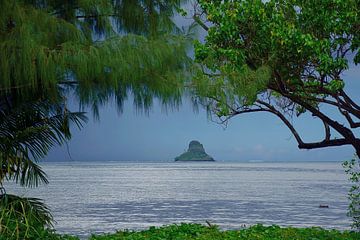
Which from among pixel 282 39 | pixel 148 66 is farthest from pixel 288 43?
pixel 148 66

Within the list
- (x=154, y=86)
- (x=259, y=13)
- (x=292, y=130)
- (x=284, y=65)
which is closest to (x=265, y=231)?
(x=292, y=130)

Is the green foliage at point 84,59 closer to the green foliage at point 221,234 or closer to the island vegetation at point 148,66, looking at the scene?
the island vegetation at point 148,66

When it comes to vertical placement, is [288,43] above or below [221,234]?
above

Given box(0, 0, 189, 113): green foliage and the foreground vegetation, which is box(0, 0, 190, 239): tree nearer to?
box(0, 0, 189, 113): green foliage

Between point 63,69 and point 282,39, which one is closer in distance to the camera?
point 63,69

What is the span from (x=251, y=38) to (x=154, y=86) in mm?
3972

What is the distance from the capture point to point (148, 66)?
26.1 feet

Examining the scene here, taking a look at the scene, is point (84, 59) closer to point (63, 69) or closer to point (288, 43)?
point (63, 69)

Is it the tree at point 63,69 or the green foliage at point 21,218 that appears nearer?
the tree at point 63,69

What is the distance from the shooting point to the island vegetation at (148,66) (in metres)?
7.76

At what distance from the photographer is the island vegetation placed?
7762 millimetres

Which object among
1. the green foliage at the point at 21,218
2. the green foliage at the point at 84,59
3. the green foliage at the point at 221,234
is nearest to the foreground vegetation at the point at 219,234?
the green foliage at the point at 221,234

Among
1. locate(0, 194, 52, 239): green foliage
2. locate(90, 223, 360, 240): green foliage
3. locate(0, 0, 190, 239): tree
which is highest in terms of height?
locate(0, 0, 190, 239): tree

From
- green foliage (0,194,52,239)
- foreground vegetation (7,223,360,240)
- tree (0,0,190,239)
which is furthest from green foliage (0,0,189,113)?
foreground vegetation (7,223,360,240)
